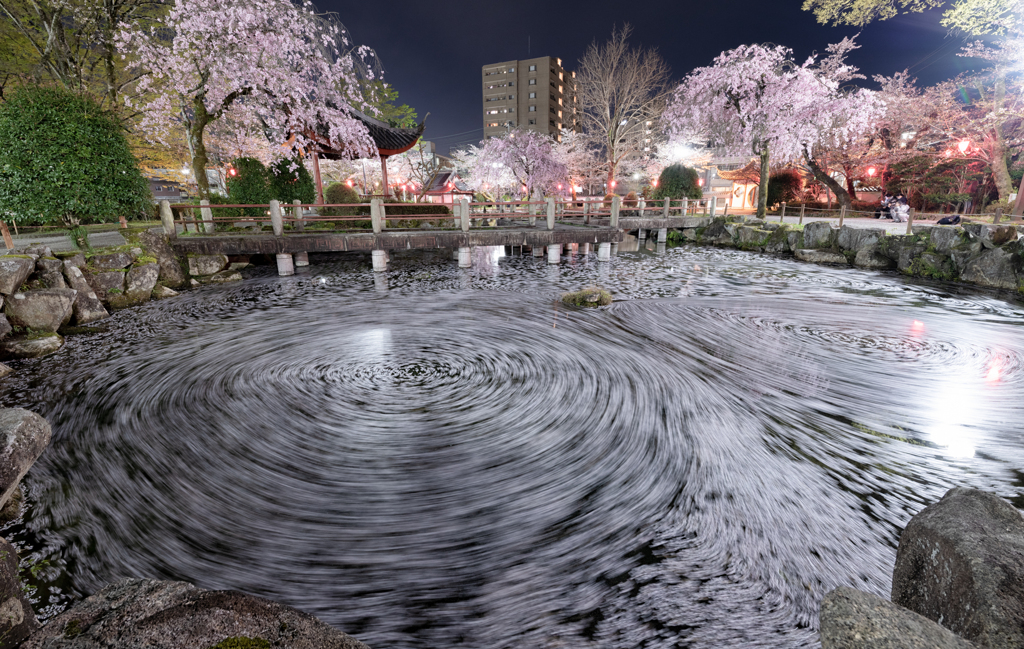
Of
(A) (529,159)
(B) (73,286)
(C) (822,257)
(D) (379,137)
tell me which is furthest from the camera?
(A) (529,159)

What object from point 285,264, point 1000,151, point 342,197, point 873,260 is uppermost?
point 1000,151

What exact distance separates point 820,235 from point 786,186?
16877 mm

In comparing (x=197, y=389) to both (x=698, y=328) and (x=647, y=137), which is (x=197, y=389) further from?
(x=647, y=137)

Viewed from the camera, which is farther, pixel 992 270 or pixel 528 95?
pixel 528 95

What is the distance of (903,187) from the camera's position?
2505 cm

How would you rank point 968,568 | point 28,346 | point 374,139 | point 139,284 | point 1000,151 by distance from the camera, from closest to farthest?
point 968,568, point 28,346, point 139,284, point 374,139, point 1000,151

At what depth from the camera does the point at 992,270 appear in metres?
12.8

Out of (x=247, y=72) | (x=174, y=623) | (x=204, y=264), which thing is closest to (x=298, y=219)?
(x=204, y=264)

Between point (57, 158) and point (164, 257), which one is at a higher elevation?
point (57, 158)

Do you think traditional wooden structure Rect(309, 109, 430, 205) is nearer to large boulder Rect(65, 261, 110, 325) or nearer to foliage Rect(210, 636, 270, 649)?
large boulder Rect(65, 261, 110, 325)

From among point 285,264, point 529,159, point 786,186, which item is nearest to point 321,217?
point 285,264

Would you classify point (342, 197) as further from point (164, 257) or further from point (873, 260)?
point (873, 260)

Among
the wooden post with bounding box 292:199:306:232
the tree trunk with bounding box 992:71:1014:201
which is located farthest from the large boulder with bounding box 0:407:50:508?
the tree trunk with bounding box 992:71:1014:201

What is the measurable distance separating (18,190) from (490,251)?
52.6 feet
